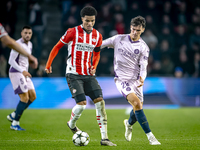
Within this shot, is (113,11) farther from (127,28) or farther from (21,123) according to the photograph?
(21,123)

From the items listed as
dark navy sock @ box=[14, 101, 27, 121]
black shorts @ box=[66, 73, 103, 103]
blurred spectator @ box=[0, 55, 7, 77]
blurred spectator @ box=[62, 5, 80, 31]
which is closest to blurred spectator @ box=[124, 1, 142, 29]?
blurred spectator @ box=[62, 5, 80, 31]

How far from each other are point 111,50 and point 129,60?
8478 millimetres

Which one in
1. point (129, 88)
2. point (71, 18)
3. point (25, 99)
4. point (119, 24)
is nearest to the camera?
point (129, 88)

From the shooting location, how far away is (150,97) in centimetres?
1241

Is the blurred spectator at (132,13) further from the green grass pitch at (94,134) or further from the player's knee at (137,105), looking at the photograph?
the player's knee at (137,105)

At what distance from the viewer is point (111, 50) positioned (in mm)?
14344

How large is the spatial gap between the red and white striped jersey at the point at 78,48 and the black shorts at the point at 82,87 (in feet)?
0.29

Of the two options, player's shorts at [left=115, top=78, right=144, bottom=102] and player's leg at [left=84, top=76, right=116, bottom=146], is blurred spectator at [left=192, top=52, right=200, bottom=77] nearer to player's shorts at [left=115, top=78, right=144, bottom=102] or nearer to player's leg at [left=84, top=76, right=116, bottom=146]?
player's shorts at [left=115, top=78, right=144, bottom=102]

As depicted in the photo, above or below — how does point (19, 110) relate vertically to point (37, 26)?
below

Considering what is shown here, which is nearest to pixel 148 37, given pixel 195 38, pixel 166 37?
pixel 166 37

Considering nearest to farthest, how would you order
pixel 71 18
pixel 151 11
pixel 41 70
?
1. pixel 41 70
2. pixel 71 18
3. pixel 151 11

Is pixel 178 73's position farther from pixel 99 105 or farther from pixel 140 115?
pixel 99 105

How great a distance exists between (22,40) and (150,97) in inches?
252

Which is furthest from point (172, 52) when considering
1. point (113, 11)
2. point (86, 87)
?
point (86, 87)
